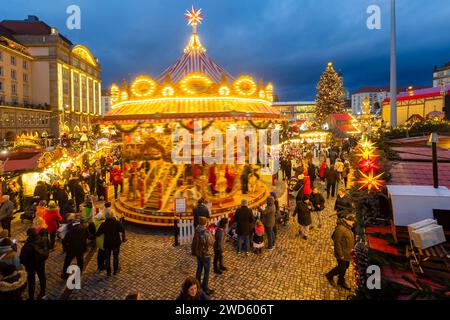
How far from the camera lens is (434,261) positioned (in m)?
5.12

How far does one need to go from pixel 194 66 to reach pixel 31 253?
8.53 metres

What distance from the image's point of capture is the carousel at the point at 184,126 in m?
8.95

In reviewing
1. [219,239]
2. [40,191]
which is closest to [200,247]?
[219,239]

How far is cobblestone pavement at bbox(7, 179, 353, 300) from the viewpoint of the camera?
17.5 ft

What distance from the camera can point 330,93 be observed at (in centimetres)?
3481

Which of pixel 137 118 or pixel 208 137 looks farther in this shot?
pixel 208 137

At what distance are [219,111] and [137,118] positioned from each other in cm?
256

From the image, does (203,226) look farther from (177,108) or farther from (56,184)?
(56,184)

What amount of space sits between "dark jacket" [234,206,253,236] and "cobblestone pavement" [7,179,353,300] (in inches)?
25.1

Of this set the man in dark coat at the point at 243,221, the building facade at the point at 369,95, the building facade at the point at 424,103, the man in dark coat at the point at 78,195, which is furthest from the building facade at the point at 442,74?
the man in dark coat at the point at 78,195

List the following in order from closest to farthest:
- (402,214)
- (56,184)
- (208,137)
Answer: (402,214)
(56,184)
(208,137)
